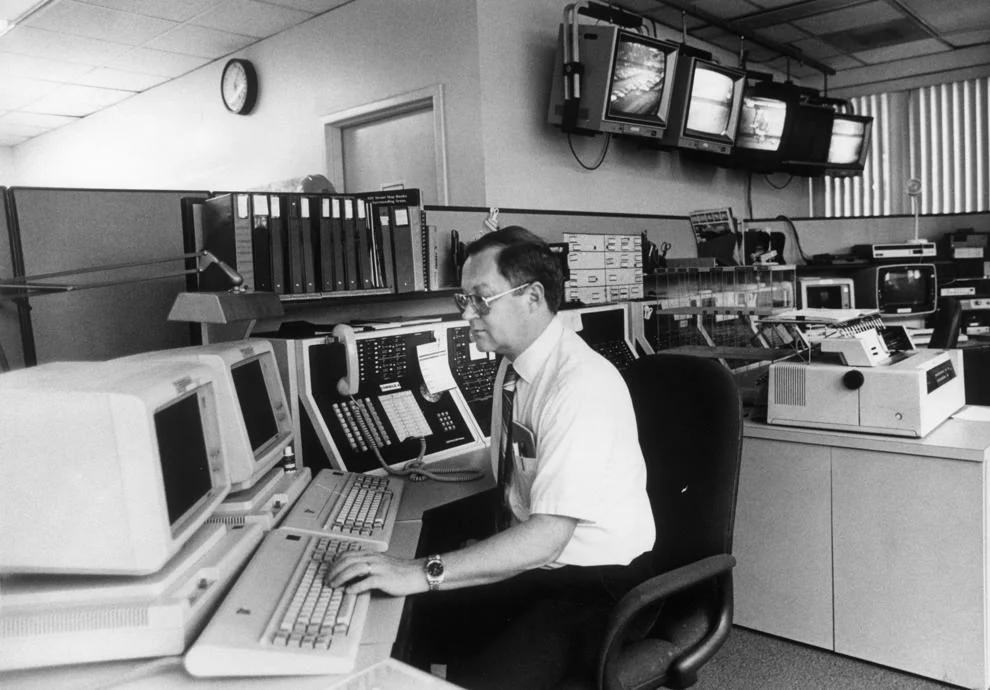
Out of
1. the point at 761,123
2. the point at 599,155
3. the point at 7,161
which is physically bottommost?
the point at 599,155

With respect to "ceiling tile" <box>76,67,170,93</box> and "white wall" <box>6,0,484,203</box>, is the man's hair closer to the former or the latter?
"white wall" <box>6,0,484,203</box>

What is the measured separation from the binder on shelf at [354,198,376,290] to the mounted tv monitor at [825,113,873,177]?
15.7ft

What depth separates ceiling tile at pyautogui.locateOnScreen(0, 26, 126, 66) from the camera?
5.14 metres

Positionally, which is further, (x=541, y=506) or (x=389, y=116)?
(x=389, y=116)

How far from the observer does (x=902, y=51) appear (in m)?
6.20

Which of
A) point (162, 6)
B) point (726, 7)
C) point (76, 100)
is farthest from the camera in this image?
point (76, 100)

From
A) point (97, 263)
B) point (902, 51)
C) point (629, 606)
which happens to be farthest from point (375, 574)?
point (902, 51)

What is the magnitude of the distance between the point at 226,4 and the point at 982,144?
228 inches

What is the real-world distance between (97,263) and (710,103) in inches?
153

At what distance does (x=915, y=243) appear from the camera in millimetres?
5125

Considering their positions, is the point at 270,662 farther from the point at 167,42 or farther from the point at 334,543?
the point at 167,42

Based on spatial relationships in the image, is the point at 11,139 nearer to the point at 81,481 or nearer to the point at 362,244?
the point at 362,244

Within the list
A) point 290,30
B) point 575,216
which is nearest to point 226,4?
point 290,30

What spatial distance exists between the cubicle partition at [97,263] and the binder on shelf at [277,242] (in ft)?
0.93
